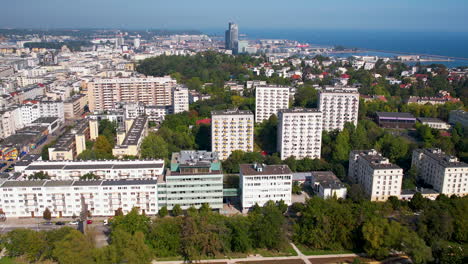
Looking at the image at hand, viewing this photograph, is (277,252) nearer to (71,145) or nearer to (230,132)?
(230,132)

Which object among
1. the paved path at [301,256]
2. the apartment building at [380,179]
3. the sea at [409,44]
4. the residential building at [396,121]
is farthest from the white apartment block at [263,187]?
the sea at [409,44]

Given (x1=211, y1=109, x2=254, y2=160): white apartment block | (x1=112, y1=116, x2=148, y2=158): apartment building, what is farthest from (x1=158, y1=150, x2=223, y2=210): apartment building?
(x1=211, y1=109, x2=254, y2=160): white apartment block

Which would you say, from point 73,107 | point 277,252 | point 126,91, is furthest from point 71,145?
point 277,252

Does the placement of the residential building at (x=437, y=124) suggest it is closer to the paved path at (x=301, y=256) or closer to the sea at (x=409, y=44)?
the paved path at (x=301, y=256)

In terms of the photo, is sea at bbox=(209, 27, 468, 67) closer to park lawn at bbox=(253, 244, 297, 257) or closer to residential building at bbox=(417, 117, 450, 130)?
residential building at bbox=(417, 117, 450, 130)

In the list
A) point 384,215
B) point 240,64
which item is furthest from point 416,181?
point 240,64

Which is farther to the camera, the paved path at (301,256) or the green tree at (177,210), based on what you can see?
the green tree at (177,210)

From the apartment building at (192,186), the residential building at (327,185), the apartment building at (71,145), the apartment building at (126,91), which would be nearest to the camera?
the apartment building at (192,186)
